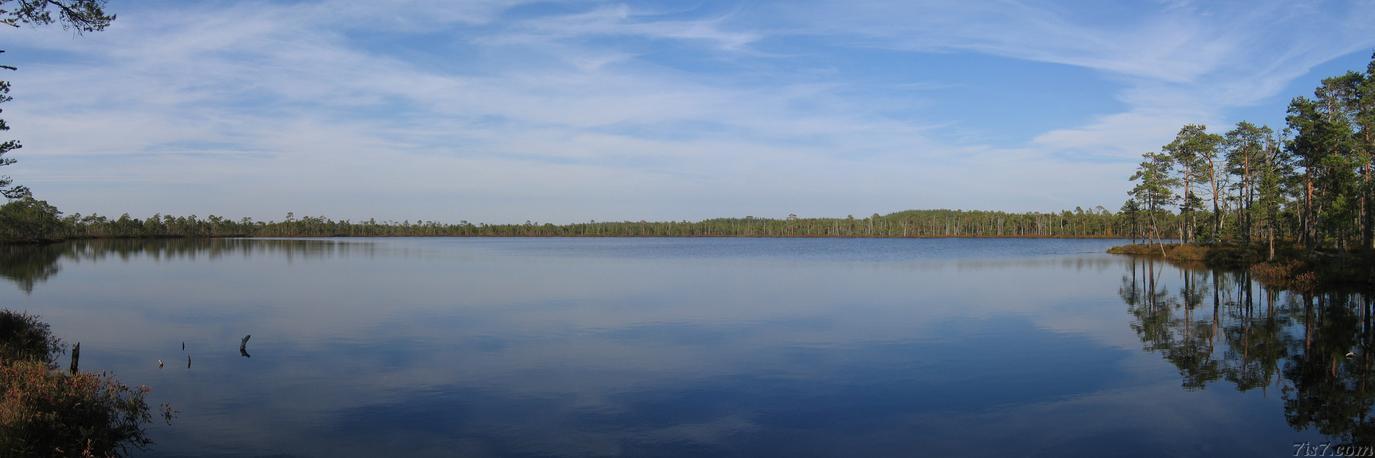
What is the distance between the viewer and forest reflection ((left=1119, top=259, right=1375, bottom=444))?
1150cm

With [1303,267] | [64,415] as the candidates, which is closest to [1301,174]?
[1303,267]

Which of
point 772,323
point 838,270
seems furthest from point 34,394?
point 838,270

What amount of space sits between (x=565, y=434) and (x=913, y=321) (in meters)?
13.5

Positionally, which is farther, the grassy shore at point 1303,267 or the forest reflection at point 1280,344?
the grassy shore at point 1303,267

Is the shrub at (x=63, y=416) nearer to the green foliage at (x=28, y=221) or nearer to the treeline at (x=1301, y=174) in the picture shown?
the treeline at (x=1301, y=174)

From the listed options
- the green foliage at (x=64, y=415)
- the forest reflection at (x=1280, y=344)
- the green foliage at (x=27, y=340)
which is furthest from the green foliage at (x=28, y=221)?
the forest reflection at (x=1280, y=344)

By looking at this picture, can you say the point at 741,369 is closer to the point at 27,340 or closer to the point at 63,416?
the point at 63,416

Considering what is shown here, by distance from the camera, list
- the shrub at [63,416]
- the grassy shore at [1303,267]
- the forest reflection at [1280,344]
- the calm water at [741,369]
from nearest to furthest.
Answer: the shrub at [63,416], the calm water at [741,369], the forest reflection at [1280,344], the grassy shore at [1303,267]

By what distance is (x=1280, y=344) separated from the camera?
1655 centimetres

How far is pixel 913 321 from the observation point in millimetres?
21328

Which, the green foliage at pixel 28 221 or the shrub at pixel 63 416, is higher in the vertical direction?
the green foliage at pixel 28 221

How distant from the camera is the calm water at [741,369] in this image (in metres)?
10.2

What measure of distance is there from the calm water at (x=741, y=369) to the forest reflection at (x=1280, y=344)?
7 cm

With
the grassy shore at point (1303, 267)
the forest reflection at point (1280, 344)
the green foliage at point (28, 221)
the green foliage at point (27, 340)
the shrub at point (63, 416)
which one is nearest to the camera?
the shrub at point (63, 416)
